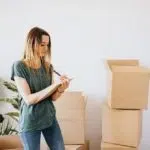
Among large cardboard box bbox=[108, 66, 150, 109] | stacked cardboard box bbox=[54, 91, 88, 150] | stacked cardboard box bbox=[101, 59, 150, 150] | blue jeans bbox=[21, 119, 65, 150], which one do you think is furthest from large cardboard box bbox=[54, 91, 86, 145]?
blue jeans bbox=[21, 119, 65, 150]

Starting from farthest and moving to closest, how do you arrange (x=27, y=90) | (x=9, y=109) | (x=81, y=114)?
(x=9, y=109) → (x=81, y=114) → (x=27, y=90)

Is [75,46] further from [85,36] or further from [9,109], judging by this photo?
[9,109]

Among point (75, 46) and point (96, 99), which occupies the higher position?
point (75, 46)

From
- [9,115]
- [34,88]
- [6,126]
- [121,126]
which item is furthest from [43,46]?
[6,126]

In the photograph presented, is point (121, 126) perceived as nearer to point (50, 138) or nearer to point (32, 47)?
point (50, 138)

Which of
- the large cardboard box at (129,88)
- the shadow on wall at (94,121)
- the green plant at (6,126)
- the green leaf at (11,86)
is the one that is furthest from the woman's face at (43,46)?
the green plant at (6,126)

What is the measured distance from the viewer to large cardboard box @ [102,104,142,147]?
2604 millimetres

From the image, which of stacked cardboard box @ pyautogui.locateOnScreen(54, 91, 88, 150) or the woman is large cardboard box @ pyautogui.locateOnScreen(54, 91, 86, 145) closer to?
stacked cardboard box @ pyautogui.locateOnScreen(54, 91, 88, 150)

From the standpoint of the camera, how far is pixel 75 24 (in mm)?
3062

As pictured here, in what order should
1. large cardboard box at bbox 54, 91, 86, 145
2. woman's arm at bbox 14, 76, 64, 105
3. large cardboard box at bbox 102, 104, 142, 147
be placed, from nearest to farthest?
woman's arm at bbox 14, 76, 64, 105 < large cardboard box at bbox 102, 104, 142, 147 < large cardboard box at bbox 54, 91, 86, 145

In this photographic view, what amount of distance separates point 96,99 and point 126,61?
0.51 metres

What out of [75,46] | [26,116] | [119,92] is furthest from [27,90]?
[75,46]

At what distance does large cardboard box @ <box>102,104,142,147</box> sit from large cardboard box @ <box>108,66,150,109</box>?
0.30ft

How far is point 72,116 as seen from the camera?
9.11ft
